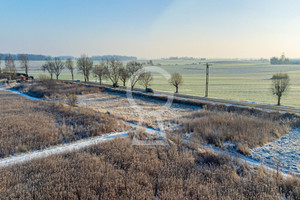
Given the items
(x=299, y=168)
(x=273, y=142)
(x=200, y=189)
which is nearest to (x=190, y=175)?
(x=200, y=189)

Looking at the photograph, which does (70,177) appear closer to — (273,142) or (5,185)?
(5,185)

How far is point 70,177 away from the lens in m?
5.74

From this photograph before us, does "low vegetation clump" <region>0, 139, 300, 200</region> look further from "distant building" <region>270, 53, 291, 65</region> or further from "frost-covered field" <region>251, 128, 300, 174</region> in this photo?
"distant building" <region>270, 53, 291, 65</region>

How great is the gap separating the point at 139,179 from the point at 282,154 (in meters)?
7.28

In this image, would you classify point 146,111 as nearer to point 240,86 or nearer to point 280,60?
point 240,86

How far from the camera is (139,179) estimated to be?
5.66m

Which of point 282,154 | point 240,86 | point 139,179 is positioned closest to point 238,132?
point 282,154

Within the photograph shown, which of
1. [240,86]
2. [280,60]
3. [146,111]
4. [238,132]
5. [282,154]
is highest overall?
[280,60]

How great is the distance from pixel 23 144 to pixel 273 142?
530 inches

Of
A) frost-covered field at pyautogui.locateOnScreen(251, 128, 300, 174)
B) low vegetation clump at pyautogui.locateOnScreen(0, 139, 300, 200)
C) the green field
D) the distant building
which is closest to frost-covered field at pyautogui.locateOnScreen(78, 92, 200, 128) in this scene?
frost-covered field at pyautogui.locateOnScreen(251, 128, 300, 174)

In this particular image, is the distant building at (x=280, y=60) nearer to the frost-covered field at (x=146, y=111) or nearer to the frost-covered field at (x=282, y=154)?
the frost-covered field at (x=146, y=111)

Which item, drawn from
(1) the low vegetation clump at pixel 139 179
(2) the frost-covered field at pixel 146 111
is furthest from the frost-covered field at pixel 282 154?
(2) the frost-covered field at pixel 146 111

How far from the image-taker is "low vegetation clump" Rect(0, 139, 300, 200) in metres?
4.95

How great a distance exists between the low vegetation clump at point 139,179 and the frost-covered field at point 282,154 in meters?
1.83
